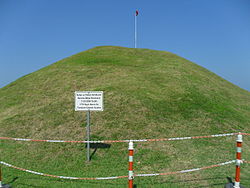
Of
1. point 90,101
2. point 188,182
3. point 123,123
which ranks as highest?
point 90,101

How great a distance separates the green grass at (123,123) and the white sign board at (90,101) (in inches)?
87.4

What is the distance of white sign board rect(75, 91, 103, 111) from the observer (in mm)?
8500

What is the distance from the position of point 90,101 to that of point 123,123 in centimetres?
379

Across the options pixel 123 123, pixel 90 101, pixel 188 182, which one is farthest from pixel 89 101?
pixel 188 182

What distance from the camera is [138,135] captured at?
1076 centimetres

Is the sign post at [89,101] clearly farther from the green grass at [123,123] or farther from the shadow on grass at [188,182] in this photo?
the shadow on grass at [188,182]

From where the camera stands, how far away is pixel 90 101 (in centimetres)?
855

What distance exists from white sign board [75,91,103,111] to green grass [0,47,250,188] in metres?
2.22

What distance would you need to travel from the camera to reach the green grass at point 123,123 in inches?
302

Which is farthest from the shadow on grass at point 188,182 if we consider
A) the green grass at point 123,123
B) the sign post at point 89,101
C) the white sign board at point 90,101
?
the white sign board at point 90,101

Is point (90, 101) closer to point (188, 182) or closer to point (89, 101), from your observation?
point (89, 101)

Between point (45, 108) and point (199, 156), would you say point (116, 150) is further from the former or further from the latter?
point (45, 108)

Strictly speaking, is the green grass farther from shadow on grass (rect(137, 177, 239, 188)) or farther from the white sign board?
the white sign board

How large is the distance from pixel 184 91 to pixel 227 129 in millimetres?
5564
